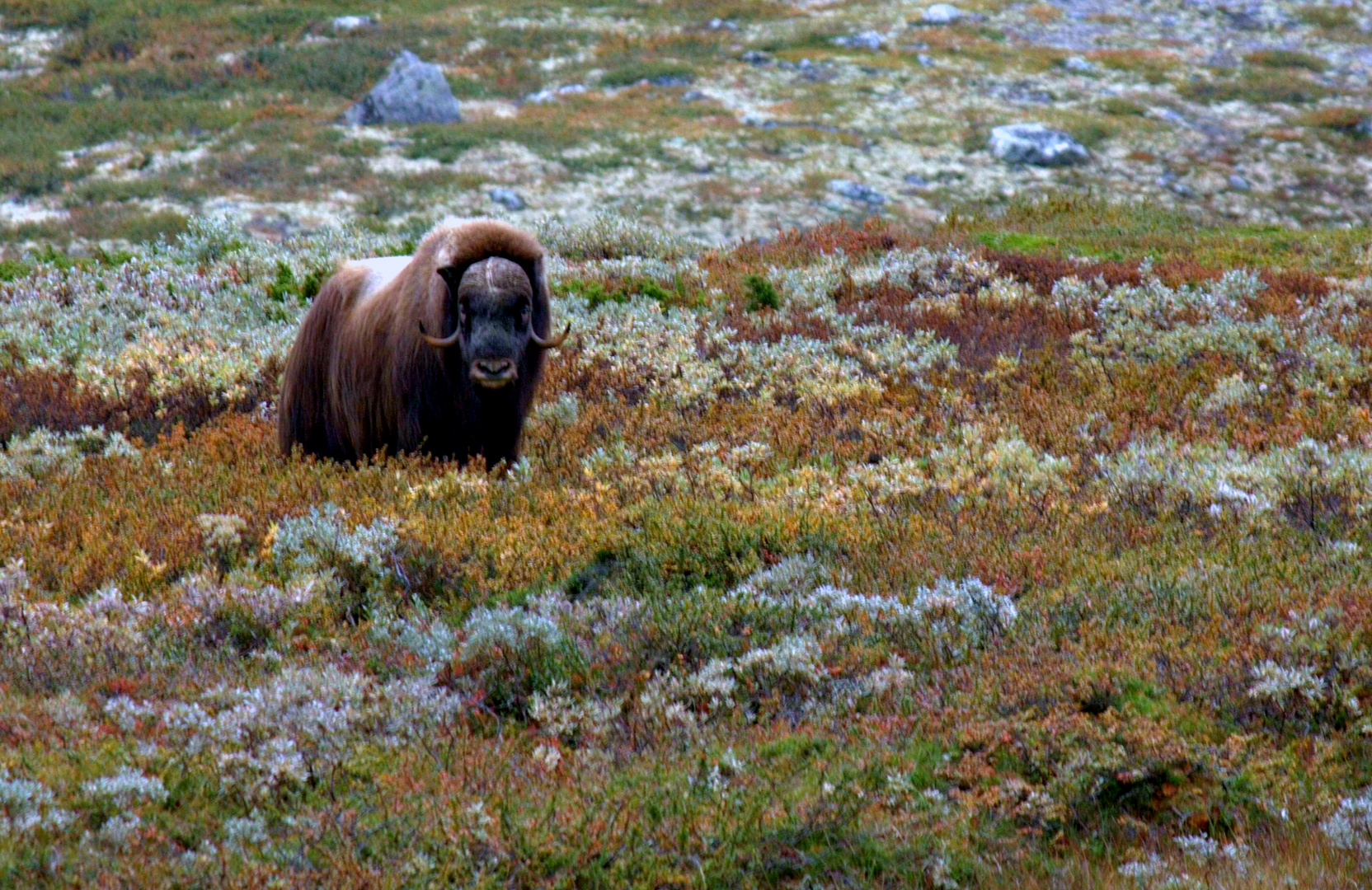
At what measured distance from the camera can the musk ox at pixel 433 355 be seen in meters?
8.41

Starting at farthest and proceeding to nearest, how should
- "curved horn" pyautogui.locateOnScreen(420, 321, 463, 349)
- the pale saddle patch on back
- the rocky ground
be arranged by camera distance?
the rocky ground < the pale saddle patch on back < "curved horn" pyautogui.locateOnScreen(420, 321, 463, 349)

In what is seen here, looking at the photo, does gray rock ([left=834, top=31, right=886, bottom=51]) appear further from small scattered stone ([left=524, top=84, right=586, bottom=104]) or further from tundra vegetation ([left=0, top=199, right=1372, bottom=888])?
tundra vegetation ([left=0, top=199, right=1372, bottom=888])

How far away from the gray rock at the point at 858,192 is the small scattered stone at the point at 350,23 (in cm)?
1928

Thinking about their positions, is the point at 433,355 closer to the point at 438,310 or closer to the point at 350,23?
the point at 438,310

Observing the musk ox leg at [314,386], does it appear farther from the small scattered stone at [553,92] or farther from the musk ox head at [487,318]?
the small scattered stone at [553,92]

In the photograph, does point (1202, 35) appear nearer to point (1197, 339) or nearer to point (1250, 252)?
point (1250, 252)

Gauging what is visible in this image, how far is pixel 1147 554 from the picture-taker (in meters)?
6.88

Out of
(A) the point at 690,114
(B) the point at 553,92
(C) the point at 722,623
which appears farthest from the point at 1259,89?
(C) the point at 722,623

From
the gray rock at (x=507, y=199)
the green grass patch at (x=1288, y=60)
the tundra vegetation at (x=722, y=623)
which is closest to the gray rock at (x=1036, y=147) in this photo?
the gray rock at (x=507, y=199)

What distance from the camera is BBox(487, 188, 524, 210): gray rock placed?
28.2 m

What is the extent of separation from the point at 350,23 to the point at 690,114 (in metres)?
12.9

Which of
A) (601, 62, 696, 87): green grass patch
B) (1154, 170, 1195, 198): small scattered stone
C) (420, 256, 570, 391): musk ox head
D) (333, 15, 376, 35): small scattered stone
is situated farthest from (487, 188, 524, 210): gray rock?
(420, 256, 570, 391): musk ox head

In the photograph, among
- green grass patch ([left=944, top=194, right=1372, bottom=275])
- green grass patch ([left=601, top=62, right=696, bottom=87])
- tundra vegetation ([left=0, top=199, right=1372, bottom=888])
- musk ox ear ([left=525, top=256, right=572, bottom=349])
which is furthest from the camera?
green grass patch ([left=601, top=62, right=696, bottom=87])

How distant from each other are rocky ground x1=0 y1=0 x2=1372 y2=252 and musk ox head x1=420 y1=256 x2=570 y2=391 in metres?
18.3
